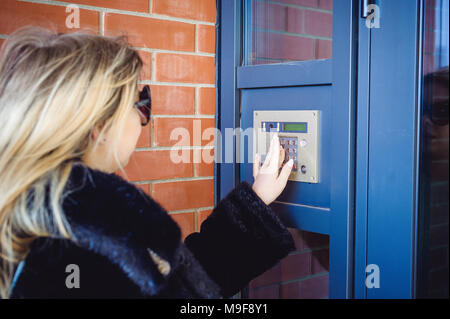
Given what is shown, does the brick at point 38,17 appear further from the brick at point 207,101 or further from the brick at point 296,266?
the brick at point 296,266

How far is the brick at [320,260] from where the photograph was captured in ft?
4.87

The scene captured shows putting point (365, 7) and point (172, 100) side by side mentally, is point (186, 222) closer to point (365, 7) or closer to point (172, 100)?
point (172, 100)

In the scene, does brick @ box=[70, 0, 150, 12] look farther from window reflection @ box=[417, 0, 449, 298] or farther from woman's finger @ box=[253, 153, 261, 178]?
window reflection @ box=[417, 0, 449, 298]

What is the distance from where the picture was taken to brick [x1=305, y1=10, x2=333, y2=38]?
144 centimetres

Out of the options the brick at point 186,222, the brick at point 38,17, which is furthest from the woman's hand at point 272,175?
the brick at point 38,17

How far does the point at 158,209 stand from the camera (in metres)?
1.04

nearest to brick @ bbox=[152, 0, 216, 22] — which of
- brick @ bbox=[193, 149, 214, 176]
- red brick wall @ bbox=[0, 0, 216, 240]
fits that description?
red brick wall @ bbox=[0, 0, 216, 240]

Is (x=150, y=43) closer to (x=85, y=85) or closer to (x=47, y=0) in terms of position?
(x=47, y=0)

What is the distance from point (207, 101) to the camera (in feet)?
5.74

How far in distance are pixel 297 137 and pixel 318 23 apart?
381 mm

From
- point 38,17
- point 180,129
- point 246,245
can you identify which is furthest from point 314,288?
point 38,17

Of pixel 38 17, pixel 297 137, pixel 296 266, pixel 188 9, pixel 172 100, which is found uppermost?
pixel 188 9

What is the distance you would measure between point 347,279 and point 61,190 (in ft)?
2.81

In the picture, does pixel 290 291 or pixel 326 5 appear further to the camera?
pixel 290 291
